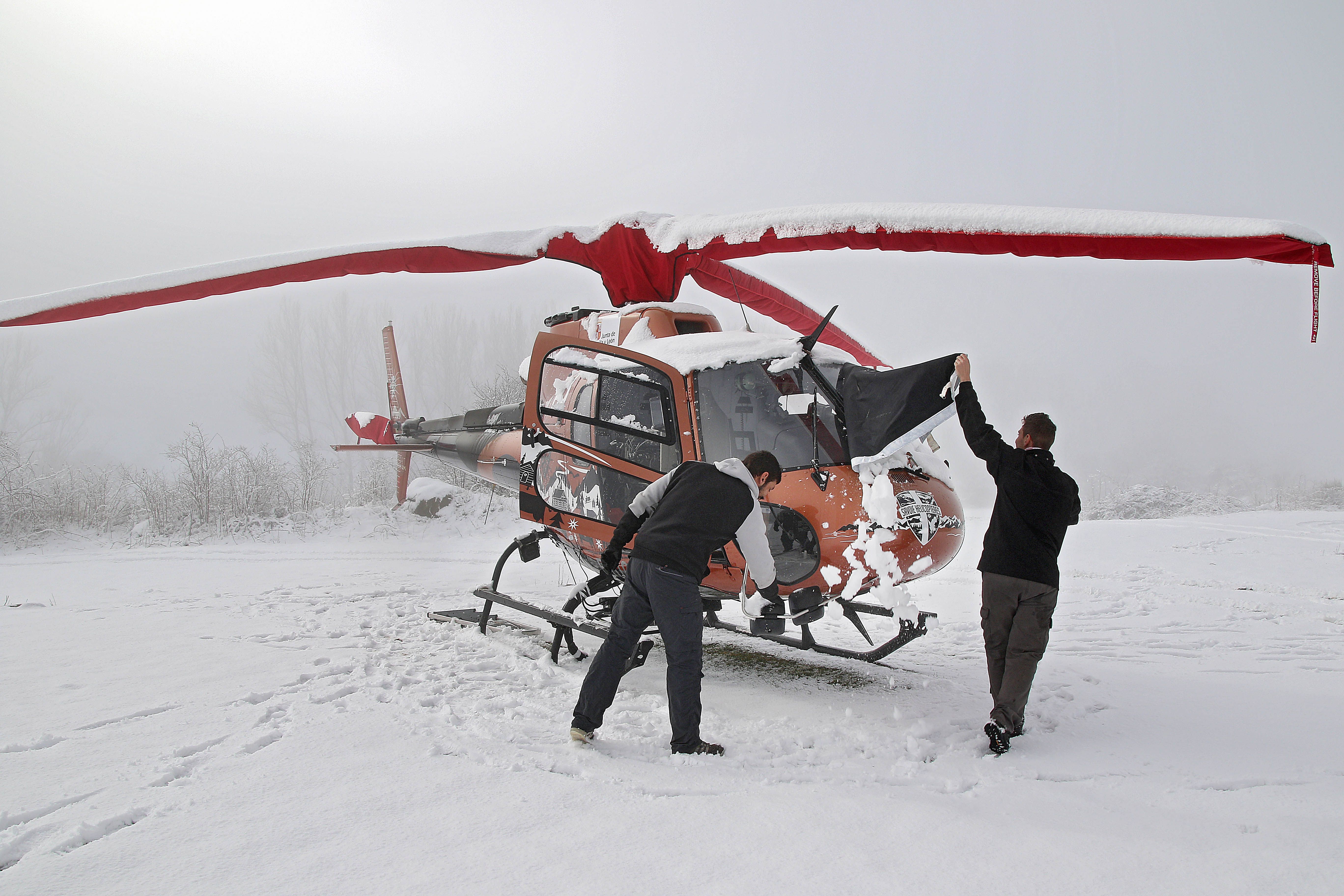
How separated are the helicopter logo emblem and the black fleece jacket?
37 centimetres

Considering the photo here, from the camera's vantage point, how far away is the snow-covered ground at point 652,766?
2205 millimetres

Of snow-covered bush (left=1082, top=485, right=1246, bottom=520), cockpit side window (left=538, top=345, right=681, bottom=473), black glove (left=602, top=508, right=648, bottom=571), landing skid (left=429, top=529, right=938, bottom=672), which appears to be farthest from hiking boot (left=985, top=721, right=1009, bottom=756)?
snow-covered bush (left=1082, top=485, right=1246, bottom=520)

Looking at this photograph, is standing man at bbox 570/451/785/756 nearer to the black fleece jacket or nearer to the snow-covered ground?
the snow-covered ground

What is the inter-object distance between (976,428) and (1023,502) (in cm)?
42

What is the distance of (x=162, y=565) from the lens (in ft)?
31.8

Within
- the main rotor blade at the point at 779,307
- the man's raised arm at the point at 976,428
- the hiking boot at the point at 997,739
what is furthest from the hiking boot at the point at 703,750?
the main rotor blade at the point at 779,307

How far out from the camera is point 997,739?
3270 mm

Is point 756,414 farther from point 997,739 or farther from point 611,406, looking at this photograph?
point 997,739

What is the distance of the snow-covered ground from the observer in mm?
2205

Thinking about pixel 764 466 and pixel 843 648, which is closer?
pixel 764 466

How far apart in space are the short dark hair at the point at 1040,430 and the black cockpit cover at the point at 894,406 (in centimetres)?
38

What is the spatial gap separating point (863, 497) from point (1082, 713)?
173 cm

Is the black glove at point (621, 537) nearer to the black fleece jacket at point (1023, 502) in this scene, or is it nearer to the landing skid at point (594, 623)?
the landing skid at point (594, 623)

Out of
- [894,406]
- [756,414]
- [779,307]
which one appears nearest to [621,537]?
[756,414]
